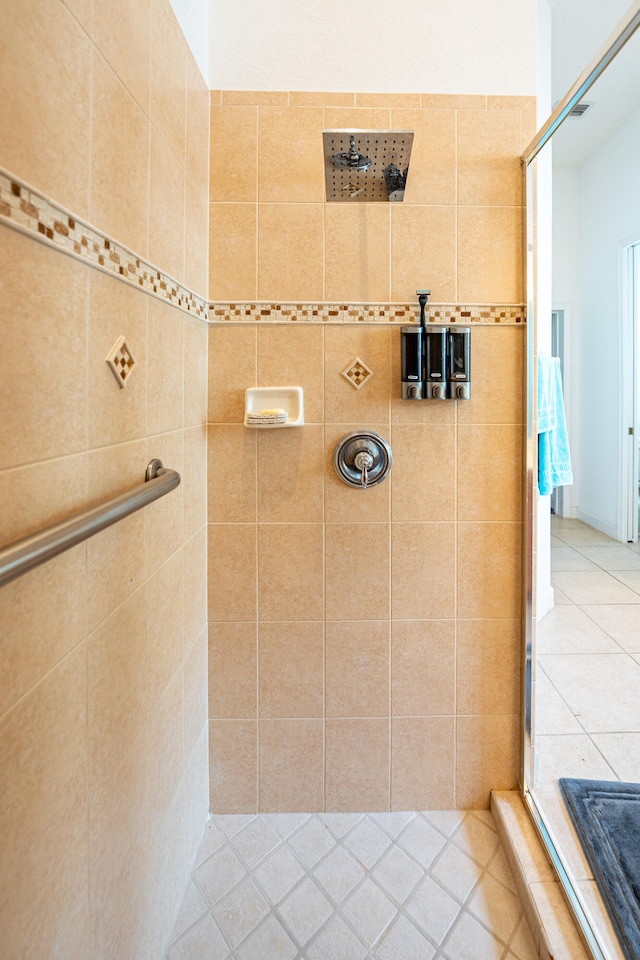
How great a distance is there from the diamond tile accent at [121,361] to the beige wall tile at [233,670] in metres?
0.82

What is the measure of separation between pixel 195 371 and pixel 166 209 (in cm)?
38

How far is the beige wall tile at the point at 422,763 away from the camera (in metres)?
1.44

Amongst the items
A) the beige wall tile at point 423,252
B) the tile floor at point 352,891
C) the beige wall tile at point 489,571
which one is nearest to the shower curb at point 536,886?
the tile floor at point 352,891

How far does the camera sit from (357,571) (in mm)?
1424

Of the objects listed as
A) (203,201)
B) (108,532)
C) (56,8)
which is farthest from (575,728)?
(56,8)

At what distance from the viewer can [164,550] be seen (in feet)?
3.58

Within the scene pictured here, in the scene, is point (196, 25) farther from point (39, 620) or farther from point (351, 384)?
point (39, 620)

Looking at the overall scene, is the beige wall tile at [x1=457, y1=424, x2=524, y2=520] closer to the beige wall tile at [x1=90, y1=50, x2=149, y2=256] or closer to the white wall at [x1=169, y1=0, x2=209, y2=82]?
the beige wall tile at [x1=90, y1=50, x2=149, y2=256]

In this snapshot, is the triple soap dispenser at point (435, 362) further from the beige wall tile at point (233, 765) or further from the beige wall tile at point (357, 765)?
the beige wall tile at point (233, 765)

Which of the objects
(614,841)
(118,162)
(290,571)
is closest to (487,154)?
(118,162)

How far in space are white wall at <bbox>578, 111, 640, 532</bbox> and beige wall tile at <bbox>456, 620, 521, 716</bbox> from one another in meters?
1.32

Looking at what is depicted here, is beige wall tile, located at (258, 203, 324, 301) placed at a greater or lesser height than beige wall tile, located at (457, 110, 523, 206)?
lesser

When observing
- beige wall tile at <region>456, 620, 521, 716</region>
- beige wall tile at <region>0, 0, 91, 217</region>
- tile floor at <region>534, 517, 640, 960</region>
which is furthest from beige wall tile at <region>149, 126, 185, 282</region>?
tile floor at <region>534, 517, 640, 960</region>

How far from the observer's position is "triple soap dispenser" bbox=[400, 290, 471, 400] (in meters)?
1.32
